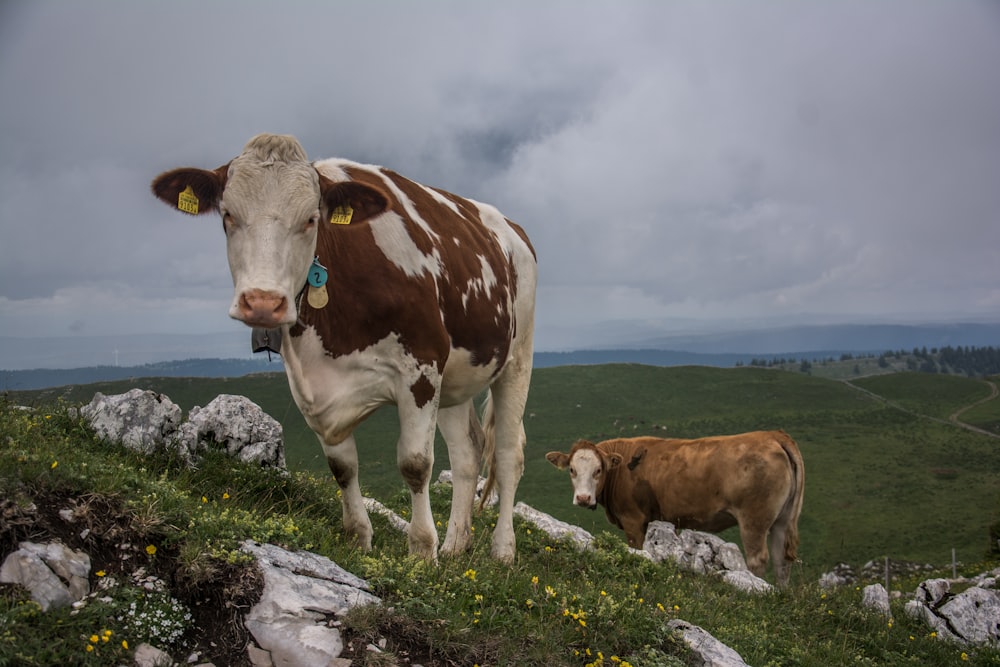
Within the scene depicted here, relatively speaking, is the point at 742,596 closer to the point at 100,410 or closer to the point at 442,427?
the point at 442,427

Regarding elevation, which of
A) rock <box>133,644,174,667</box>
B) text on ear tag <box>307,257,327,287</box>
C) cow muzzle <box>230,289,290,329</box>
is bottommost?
rock <box>133,644,174,667</box>

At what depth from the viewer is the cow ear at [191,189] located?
226 inches

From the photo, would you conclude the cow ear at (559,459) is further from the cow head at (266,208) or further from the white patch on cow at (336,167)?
the cow head at (266,208)

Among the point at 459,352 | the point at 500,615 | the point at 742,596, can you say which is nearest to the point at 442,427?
the point at 459,352

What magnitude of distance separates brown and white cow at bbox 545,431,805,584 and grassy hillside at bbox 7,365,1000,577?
9.82 m

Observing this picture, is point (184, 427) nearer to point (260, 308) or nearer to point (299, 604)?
point (260, 308)

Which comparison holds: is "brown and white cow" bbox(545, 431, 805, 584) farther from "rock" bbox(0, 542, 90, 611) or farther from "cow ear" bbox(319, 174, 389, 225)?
"rock" bbox(0, 542, 90, 611)

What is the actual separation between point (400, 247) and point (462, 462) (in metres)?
3.19

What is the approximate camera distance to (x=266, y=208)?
543 centimetres

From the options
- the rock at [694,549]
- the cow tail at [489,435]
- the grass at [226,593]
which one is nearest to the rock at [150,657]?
the grass at [226,593]

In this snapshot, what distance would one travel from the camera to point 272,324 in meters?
5.07

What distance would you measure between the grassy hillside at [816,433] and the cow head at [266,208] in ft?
76.2

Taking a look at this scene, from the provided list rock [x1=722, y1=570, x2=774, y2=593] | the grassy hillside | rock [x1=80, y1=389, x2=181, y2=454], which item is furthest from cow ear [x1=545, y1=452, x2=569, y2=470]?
rock [x1=80, y1=389, x2=181, y2=454]

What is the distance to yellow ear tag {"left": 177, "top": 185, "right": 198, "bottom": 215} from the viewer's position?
228 inches
